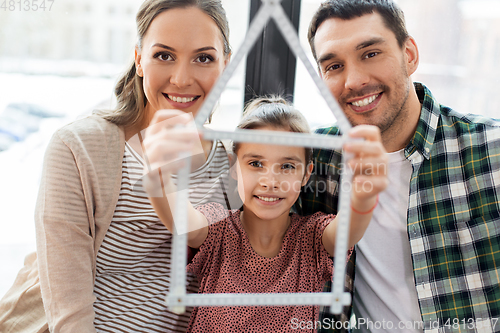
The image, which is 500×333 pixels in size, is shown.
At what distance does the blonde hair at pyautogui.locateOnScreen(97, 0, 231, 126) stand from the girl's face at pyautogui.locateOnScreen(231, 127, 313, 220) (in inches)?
14.9

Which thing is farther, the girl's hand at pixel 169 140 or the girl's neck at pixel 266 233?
the girl's neck at pixel 266 233

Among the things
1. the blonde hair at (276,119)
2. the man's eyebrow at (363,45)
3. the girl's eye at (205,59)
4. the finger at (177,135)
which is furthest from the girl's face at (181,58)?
the finger at (177,135)

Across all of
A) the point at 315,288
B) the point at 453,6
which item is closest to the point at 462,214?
the point at 315,288

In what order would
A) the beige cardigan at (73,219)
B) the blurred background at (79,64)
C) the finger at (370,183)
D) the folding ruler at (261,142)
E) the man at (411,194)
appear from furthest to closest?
1. the blurred background at (79,64)
2. the man at (411,194)
3. the beige cardigan at (73,219)
4. the finger at (370,183)
5. the folding ruler at (261,142)

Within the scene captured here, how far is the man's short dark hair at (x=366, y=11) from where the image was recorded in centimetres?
123

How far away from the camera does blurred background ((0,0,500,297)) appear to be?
1.44m

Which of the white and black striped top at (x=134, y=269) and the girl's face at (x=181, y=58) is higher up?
the girl's face at (x=181, y=58)

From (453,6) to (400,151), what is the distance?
0.80m

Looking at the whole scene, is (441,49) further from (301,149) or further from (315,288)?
(315,288)

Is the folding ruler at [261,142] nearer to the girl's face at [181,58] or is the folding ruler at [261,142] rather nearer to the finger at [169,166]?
the finger at [169,166]

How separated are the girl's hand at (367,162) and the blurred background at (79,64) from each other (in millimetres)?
885

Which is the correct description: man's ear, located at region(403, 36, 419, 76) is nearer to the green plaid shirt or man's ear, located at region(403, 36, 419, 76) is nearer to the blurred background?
the green plaid shirt

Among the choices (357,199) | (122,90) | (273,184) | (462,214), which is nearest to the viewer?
(357,199)

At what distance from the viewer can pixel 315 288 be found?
3.56 ft
